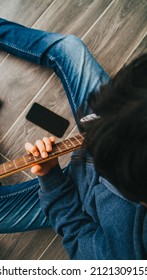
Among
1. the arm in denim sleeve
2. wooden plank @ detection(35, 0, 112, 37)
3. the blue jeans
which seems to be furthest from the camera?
wooden plank @ detection(35, 0, 112, 37)

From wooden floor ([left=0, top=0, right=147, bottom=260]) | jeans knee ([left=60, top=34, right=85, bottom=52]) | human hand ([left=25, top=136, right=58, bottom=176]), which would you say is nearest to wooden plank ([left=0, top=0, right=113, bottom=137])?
wooden floor ([left=0, top=0, right=147, bottom=260])

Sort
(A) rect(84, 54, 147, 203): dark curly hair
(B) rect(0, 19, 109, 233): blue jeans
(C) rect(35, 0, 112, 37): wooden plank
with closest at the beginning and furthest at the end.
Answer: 1. (A) rect(84, 54, 147, 203): dark curly hair
2. (B) rect(0, 19, 109, 233): blue jeans
3. (C) rect(35, 0, 112, 37): wooden plank

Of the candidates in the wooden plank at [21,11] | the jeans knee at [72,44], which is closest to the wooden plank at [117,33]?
the jeans knee at [72,44]

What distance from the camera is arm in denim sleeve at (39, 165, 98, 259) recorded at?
29.5 inches

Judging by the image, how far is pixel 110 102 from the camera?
19.0 inches

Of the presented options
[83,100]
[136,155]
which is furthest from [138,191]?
[83,100]

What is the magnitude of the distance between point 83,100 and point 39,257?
0.63 meters

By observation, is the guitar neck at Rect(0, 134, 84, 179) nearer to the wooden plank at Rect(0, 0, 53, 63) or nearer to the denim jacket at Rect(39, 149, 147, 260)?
the denim jacket at Rect(39, 149, 147, 260)

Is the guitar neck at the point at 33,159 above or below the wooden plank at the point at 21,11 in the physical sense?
below

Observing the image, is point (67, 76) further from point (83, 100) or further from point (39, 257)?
point (39, 257)

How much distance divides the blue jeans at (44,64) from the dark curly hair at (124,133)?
37 centimetres

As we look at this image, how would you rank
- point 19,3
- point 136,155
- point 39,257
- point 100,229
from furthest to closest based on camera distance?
point 19,3, point 39,257, point 100,229, point 136,155

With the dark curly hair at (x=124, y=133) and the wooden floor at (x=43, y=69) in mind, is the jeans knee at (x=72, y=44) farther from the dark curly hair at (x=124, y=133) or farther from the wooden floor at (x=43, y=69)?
the dark curly hair at (x=124, y=133)

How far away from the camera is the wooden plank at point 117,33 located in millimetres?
1090
